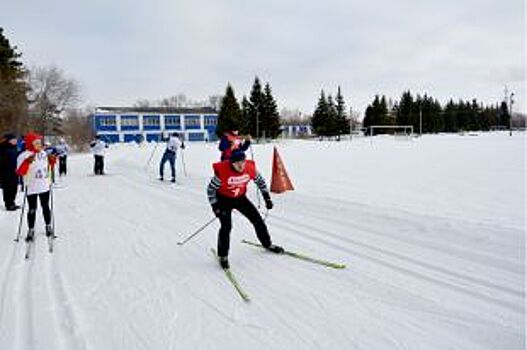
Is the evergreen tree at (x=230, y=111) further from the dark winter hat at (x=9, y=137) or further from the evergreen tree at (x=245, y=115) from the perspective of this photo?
the dark winter hat at (x=9, y=137)

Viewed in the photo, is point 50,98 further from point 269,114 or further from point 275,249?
point 275,249

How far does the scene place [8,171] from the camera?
9227mm

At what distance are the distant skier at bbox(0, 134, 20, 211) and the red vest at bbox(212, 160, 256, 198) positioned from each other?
6.74 metres

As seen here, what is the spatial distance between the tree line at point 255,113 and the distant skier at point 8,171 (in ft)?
150

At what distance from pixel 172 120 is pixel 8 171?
276 ft

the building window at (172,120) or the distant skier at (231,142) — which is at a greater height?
the building window at (172,120)

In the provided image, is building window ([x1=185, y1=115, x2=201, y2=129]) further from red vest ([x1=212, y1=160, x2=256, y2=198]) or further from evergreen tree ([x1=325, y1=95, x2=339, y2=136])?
red vest ([x1=212, y1=160, x2=256, y2=198])

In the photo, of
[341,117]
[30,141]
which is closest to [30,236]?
[30,141]

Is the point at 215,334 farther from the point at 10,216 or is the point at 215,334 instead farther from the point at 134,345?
the point at 10,216

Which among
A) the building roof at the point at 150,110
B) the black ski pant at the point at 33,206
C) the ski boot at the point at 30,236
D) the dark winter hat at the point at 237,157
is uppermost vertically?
the building roof at the point at 150,110

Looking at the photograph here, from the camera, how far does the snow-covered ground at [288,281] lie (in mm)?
3232

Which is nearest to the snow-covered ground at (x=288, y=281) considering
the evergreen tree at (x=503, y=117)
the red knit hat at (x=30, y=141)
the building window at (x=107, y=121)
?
the red knit hat at (x=30, y=141)

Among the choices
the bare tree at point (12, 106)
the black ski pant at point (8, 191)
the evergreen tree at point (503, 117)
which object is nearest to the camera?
the black ski pant at point (8, 191)

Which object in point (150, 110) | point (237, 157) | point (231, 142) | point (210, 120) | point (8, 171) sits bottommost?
point (8, 171)
